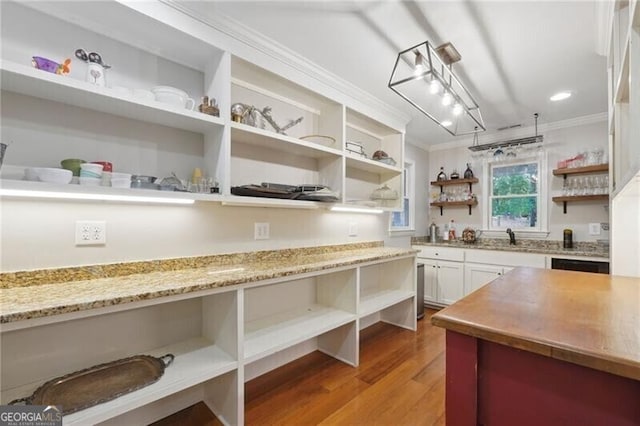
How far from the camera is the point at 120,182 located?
1.35m

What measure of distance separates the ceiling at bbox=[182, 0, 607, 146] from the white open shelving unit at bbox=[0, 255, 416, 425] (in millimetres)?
1612

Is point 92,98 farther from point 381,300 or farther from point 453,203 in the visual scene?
point 453,203

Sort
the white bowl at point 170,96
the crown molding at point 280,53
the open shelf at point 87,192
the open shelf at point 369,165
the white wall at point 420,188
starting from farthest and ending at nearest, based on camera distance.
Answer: the white wall at point 420,188, the open shelf at point 369,165, the crown molding at point 280,53, the white bowl at point 170,96, the open shelf at point 87,192

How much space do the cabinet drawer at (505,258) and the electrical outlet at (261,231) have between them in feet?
8.92

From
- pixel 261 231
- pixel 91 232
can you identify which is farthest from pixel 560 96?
pixel 91 232

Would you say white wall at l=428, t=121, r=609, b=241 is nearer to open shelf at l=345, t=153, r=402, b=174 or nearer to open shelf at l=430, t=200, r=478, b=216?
open shelf at l=430, t=200, r=478, b=216

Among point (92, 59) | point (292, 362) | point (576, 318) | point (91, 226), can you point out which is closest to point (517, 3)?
point (576, 318)

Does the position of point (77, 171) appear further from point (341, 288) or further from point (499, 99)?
point (499, 99)

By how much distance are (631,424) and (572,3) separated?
2.10 m

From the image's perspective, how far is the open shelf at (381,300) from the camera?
8.20ft

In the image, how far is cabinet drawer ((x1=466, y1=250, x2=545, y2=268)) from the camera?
3125 millimetres

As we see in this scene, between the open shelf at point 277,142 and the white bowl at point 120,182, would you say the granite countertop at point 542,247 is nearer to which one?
the open shelf at point 277,142

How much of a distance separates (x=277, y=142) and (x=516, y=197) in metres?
3.55

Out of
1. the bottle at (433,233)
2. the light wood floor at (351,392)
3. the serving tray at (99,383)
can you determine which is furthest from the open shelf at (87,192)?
the bottle at (433,233)
